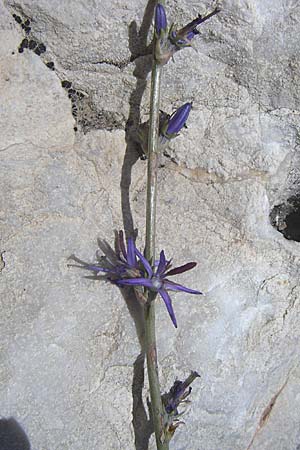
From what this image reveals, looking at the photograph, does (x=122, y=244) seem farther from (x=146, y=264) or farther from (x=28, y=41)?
(x=28, y=41)

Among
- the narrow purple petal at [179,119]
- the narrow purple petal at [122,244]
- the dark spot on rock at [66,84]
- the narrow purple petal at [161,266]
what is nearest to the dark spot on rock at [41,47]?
the dark spot on rock at [66,84]

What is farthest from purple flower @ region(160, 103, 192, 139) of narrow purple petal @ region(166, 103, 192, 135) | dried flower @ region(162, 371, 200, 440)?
dried flower @ region(162, 371, 200, 440)

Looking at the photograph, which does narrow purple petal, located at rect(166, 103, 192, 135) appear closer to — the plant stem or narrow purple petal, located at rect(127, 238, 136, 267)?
the plant stem

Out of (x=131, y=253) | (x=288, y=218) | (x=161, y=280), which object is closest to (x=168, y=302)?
(x=161, y=280)

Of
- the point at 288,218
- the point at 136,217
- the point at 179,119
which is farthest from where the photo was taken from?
the point at 288,218

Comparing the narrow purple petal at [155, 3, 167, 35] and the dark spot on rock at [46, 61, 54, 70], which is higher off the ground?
the narrow purple petal at [155, 3, 167, 35]

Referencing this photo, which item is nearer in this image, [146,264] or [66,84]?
[146,264]

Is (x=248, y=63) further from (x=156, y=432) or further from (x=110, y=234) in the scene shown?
(x=156, y=432)
